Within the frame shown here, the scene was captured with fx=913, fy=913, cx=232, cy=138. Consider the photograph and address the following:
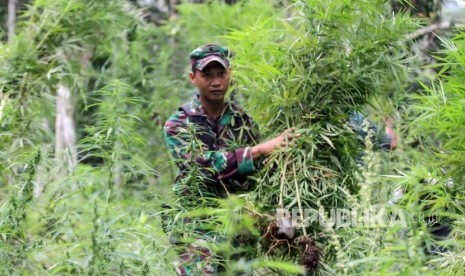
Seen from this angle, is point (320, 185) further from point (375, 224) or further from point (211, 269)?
point (211, 269)

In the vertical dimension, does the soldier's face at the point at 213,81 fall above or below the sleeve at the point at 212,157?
above

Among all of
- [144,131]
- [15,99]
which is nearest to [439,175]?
[15,99]

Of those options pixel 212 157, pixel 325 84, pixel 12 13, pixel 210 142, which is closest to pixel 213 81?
pixel 210 142

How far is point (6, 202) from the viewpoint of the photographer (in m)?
5.11

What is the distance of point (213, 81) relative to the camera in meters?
5.45

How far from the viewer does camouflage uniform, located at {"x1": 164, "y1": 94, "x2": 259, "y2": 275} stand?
15.8 ft

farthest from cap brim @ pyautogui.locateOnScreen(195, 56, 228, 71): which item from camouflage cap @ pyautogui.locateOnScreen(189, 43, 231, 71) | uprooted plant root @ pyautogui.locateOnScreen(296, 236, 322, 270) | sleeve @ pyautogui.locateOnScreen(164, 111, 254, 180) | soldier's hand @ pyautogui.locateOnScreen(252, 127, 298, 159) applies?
uprooted plant root @ pyautogui.locateOnScreen(296, 236, 322, 270)

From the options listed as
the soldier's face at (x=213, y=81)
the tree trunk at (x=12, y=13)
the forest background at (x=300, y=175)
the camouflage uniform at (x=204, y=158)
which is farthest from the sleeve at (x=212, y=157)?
the tree trunk at (x=12, y=13)

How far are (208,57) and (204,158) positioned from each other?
2.37 ft

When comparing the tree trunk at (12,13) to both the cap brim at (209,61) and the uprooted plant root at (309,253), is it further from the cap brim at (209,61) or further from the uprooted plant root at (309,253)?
the uprooted plant root at (309,253)

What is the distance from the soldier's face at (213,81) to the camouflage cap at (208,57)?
0.08 feet

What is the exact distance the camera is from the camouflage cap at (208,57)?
5465 mm

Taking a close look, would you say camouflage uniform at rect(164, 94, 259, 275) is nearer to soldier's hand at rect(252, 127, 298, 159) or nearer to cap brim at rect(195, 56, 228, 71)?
soldier's hand at rect(252, 127, 298, 159)

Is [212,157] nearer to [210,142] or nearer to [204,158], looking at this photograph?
[204,158]
